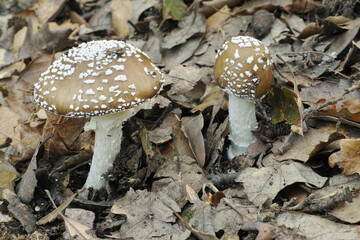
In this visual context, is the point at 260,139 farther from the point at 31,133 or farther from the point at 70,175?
the point at 31,133

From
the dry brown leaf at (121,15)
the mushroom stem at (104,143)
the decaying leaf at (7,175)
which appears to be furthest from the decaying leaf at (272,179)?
the dry brown leaf at (121,15)

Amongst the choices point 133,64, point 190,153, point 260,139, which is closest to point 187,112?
point 190,153

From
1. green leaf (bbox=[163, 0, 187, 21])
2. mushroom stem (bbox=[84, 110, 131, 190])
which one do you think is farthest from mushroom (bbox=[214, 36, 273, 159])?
green leaf (bbox=[163, 0, 187, 21])

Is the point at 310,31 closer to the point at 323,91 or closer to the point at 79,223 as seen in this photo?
the point at 323,91

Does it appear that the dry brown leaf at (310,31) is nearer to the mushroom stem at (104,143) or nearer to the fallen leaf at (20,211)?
the mushroom stem at (104,143)

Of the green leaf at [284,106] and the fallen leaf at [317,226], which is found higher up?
the green leaf at [284,106]

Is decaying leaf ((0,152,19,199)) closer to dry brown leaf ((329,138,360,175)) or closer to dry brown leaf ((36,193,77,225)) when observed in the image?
dry brown leaf ((36,193,77,225))

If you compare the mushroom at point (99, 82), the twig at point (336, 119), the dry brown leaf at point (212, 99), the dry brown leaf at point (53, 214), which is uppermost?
the mushroom at point (99, 82)

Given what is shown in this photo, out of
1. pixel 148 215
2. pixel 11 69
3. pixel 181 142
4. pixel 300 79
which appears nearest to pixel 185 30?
pixel 300 79
